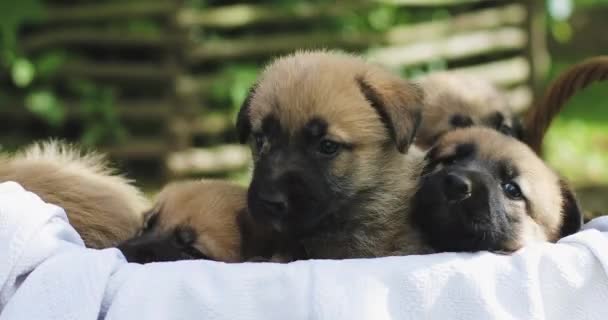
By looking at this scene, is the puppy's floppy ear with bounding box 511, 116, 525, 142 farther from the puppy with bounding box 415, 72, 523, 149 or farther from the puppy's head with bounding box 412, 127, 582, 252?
the puppy's head with bounding box 412, 127, 582, 252

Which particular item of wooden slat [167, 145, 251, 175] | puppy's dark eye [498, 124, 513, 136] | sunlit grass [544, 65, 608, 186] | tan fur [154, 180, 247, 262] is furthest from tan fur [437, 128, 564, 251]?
sunlit grass [544, 65, 608, 186]

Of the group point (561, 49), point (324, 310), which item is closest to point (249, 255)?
point (324, 310)

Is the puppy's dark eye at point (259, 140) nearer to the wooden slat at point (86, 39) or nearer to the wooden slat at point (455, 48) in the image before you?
the wooden slat at point (86, 39)

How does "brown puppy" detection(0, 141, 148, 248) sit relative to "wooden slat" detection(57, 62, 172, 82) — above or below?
above

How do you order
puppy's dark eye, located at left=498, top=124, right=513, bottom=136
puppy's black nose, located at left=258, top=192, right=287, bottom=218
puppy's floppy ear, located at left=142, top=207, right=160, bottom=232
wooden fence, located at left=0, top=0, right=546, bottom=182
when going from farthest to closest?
wooden fence, located at left=0, top=0, right=546, bottom=182, puppy's dark eye, located at left=498, top=124, right=513, bottom=136, puppy's floppy ear, located at left=142, top=207, right=160, bottom=232, puppy's black nose, located at left=258, top=192, right=287, bottom=218

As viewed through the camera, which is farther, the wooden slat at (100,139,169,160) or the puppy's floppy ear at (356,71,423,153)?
the wooden slat at (100,139,169,160)

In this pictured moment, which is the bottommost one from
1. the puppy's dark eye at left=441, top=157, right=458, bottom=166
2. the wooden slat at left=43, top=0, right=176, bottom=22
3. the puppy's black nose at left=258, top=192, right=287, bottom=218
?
the wooden slat at left=43, top=0, right=176, bottom=22
